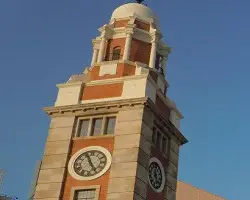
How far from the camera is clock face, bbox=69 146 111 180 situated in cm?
3550

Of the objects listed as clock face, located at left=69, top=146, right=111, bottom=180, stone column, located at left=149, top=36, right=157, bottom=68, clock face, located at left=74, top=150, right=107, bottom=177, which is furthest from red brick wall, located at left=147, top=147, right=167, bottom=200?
stone column, located at left=149, top=36, right=157, bottom=68

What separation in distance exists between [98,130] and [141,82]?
398 cm

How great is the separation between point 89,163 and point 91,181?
124 centimetres

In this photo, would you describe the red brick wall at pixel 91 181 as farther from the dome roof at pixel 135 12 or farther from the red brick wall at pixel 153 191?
the dome roof at pixel 135 12

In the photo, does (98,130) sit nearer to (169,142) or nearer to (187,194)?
(169,142)

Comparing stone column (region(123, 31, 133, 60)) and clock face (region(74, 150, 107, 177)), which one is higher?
stone column (region(123, 31, 133, 60))

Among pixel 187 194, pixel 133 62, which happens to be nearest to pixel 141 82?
pixel 133 62

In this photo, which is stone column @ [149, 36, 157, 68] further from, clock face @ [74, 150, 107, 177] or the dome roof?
clock face @ [74, 150, 107, 177]

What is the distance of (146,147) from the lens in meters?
36.1

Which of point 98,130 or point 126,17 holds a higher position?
point 126,17

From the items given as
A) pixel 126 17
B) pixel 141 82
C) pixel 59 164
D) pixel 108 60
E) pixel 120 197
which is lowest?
pixel 120 197

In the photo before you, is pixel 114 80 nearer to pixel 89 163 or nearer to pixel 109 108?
pixel 109 108

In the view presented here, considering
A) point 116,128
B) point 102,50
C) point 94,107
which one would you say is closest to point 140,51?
point 102,50

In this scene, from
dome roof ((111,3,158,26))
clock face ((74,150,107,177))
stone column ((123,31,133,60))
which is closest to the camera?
clock face ((74,150,107,177))
